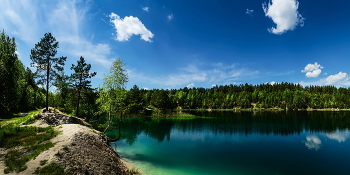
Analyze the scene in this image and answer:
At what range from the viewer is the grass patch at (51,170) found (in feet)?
42.8

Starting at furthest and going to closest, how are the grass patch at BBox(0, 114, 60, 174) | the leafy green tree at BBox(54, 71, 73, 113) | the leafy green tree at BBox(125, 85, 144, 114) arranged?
the leafy green tree at BBox(125, 85, 144, 114) < the leafy green tree at BBox(54, 71, 73, 113) < the grass patch at BBox(0, 114, 60, 174)

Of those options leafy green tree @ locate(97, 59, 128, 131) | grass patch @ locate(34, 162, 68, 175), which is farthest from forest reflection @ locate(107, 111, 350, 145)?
grass patch @ locate(34, 162, 68, 175)

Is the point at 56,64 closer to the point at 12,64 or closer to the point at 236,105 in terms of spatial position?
the point at 12,64

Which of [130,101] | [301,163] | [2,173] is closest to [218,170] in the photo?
[301,163]

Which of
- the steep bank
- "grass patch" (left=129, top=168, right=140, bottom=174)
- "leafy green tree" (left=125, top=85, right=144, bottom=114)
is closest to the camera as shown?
the steep bank

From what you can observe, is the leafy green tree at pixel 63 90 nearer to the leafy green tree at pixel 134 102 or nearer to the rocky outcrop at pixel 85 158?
the rocky outcrop at pixel 85 158

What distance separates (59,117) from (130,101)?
66025mm

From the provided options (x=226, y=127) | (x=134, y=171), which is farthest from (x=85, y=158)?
(x=226, y=127)

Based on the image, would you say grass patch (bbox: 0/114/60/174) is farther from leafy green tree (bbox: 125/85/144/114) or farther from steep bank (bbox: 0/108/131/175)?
leafy green tree (bbox: 125/85/144/114)

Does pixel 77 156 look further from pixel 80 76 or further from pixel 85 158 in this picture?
pixel 80 76

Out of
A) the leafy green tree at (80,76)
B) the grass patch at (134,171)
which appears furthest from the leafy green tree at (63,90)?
the grass patch at (134,171)

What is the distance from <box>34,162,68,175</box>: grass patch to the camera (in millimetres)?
13058

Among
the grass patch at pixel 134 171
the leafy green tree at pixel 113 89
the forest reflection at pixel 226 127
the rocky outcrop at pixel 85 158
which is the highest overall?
the leafy green tree at pixel 113 89

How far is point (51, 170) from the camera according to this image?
44.1 feet
